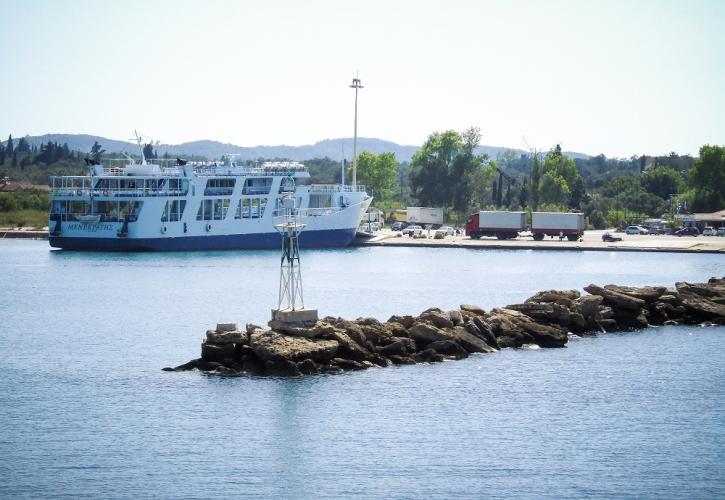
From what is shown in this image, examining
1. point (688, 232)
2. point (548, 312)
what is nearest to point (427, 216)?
point (688, 232)

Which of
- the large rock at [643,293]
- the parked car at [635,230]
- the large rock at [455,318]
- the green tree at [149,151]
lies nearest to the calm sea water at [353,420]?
the large rock at [455,318]

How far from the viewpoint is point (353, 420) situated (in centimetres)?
2538

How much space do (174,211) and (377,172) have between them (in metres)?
48.5

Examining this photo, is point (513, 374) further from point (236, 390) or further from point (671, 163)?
point (671, 163)

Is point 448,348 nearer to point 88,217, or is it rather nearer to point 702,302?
point 702,302

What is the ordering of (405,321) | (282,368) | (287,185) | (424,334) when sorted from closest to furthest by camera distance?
1. (282,368)
2. (424,334)
3. (405,321)
4. (287,185)

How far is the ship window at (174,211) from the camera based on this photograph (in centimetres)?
7738

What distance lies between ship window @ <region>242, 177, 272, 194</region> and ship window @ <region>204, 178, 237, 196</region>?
1.06 m

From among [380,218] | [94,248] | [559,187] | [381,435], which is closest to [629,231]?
[559,187]

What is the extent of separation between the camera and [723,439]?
24688mm

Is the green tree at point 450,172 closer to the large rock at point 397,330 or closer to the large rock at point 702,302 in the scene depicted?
the large rock at point 702,302

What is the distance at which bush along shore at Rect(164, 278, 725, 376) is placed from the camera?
2900cm

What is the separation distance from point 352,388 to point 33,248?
187 feet

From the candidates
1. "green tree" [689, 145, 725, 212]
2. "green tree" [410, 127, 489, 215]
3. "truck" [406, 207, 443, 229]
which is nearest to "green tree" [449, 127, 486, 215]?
"green tree" [410, 127, 489, 215]
